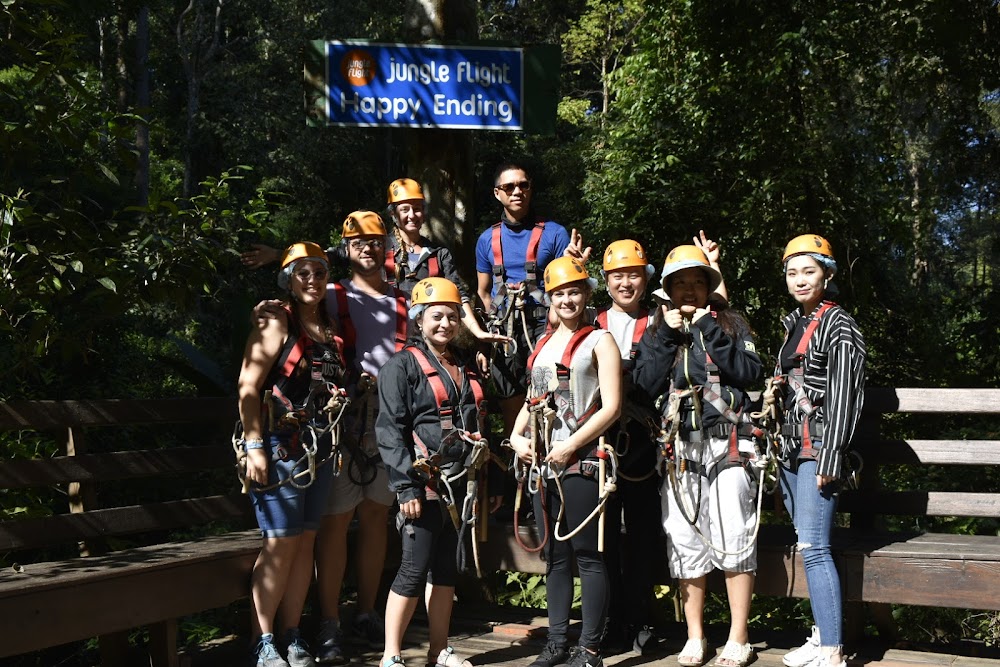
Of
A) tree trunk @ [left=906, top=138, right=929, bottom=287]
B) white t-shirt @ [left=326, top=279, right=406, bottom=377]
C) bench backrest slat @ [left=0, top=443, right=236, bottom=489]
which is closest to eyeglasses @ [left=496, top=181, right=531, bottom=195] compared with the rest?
white t-shirt @ [left=326, top=279, right=406, bottom=377]

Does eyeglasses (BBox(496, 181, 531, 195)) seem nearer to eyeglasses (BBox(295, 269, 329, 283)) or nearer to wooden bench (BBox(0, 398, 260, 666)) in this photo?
eyeglasses (BBox(295, 269, 329, 283))

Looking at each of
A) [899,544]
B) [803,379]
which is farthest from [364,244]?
[899,544]

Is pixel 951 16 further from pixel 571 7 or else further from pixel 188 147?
pixel 571 7

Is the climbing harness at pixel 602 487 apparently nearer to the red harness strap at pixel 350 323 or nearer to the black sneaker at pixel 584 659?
the black sneaker at pixel 584 659

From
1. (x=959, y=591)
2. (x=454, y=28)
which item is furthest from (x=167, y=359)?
(x=959, y=591)

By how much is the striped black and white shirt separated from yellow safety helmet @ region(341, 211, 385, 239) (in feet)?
8.00

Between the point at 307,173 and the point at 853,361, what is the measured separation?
25631 mm

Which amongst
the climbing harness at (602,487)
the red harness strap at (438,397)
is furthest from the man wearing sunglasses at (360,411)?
the climbing harness at (602,487)

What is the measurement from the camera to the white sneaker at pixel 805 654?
18.7ft

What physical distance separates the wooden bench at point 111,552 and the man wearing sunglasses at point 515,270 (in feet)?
5.52

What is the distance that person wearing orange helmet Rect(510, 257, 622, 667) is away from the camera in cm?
552

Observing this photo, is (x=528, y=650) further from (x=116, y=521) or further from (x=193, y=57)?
(x=193, y=57)

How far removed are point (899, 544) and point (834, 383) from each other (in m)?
1.13

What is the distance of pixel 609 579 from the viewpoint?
5859 millimetres
